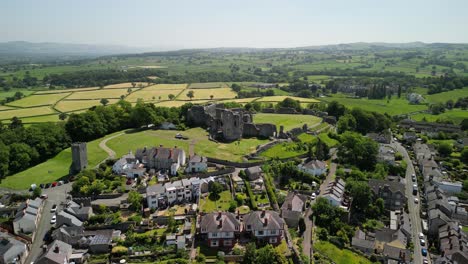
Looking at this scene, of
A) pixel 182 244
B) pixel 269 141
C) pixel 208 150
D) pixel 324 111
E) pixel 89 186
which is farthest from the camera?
pixel 324 111

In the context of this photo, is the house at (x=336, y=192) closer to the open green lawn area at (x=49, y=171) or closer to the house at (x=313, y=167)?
the house at (x=313, y=167)

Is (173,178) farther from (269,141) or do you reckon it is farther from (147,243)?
(269,141)

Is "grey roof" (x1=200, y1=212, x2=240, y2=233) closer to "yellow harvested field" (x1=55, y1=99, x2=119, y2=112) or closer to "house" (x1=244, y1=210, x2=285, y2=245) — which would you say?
"house" (x1=244, y1=210, x2=285, y2=245)

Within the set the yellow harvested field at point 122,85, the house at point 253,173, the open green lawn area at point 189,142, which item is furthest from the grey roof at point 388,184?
the yellow harvested field at point 122,85

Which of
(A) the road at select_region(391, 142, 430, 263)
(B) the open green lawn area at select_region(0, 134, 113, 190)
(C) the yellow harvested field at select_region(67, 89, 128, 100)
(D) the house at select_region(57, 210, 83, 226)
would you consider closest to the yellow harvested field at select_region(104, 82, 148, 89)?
(C) the yellow harvested field at select_region(67, 89, 128, 100)

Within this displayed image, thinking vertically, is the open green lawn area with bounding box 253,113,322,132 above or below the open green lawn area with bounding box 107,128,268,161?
above

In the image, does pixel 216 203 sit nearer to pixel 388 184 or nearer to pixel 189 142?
pixel 189 142

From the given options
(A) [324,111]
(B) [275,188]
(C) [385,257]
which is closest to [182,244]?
(B) [275,188]
